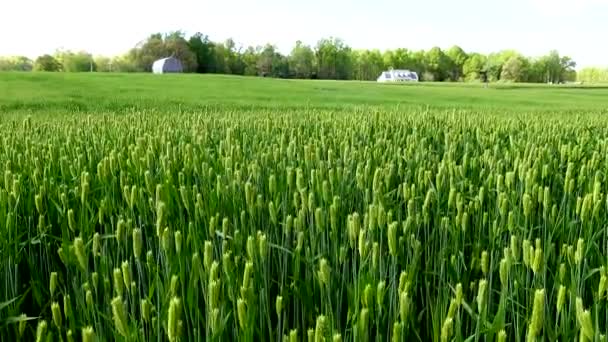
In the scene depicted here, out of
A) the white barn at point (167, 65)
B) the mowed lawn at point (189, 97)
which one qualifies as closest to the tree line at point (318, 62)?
the white barn at point (167, 65)

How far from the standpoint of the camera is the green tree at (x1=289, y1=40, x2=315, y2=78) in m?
83.0

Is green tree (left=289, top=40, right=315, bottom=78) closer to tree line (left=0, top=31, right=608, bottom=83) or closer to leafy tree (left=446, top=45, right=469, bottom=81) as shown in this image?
tree line (left=0, top=31, right=608, bottom=83)

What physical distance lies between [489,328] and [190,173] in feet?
5.37

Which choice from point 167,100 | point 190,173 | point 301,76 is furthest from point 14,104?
point 301,76

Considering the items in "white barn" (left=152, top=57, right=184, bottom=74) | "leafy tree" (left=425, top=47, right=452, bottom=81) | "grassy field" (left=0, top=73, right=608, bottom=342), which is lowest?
"grassy field" (left=0, top=73, right=608, bottom=342)

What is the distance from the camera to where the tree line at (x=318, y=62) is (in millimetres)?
74750

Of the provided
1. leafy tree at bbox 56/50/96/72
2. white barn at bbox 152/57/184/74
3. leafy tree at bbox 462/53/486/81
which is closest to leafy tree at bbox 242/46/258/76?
white barn at bbox 152/57/184/74

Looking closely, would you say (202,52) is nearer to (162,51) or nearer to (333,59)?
(162,51)

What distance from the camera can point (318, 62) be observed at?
291ft

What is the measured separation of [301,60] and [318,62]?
388 cm

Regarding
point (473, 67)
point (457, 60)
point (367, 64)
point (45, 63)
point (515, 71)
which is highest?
point (457, 60)

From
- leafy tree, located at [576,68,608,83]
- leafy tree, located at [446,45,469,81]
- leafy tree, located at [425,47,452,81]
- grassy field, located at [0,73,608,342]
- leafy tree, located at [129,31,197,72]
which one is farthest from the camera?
leafy tree, located at [576,68,608,83]

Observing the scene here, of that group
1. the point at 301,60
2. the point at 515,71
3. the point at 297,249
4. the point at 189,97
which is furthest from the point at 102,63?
the point at 297,249

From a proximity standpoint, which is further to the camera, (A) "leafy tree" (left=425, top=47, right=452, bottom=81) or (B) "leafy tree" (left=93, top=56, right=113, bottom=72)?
(A) "leafy tree" (left=425, top=47, right=452, bottom=81)
